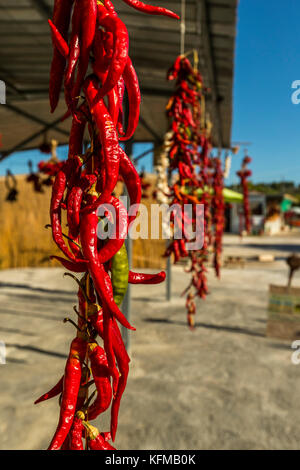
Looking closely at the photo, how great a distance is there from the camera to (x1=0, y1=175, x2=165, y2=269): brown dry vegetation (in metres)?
12.0

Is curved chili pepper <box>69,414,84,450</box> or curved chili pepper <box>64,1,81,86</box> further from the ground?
curved chili pepper <box>64,1,81,86</box>

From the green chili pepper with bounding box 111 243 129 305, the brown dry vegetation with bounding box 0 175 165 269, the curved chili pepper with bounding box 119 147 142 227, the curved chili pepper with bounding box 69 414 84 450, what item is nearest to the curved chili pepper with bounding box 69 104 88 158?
the curved chili pepper with bounding box 119 147 142 227

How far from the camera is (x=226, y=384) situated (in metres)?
3.96

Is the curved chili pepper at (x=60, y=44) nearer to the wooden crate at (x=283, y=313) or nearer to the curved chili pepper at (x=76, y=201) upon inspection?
the curved chili pepper at (x=76, y=201)

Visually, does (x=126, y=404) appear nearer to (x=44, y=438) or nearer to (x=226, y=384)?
(x=44, y=438)

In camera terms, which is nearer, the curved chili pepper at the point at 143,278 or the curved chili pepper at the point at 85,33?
the curved chili pepper at the point at 85,33

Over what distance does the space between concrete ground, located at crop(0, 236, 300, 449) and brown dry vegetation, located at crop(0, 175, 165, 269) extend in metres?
4.58

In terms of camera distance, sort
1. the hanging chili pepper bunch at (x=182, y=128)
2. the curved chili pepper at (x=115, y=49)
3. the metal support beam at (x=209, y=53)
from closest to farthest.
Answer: the curved chili pepper at (x=115, y=49) → the hanging chili pepper bunch at (x=182, y=128) → the metal support beam at (x=209, y=53)

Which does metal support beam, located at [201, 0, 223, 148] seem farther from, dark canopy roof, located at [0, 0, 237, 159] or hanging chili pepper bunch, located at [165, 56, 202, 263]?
hanging chili pepper bunch, located at [165, 56, 202, 263]

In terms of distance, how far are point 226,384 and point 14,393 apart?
7.92 feet

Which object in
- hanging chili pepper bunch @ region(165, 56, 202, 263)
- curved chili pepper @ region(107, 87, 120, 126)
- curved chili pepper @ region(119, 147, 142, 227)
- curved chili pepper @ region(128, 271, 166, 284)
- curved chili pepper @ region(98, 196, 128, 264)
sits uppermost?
hanging chili pepper bunch @ region(165, 56, 202, 263)

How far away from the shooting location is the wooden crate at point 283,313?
552cm

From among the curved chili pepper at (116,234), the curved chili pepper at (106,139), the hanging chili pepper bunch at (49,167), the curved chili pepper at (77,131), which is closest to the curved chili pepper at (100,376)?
the curved chili pepper at (116,234)
